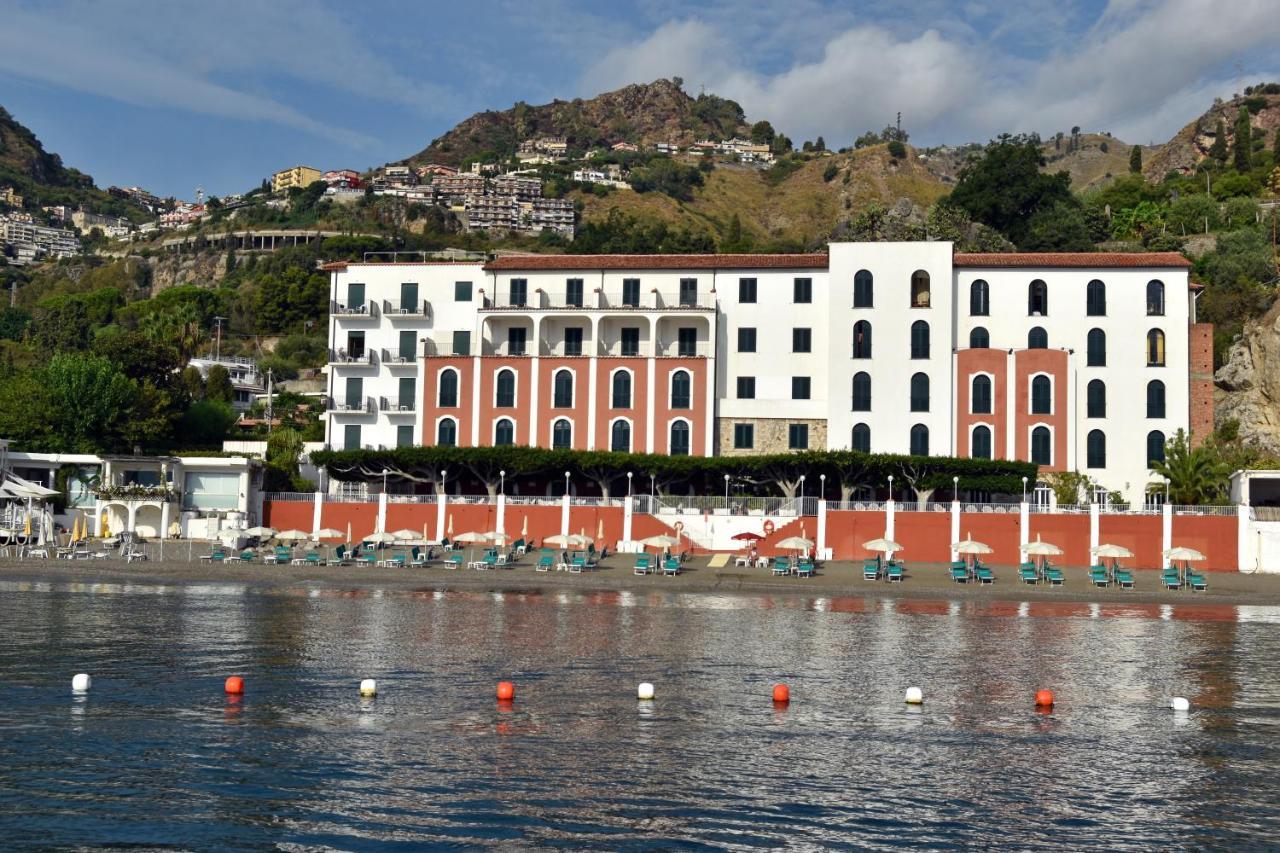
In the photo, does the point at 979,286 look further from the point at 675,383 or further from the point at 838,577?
the point at 838,577

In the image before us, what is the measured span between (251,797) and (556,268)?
56.9 meters

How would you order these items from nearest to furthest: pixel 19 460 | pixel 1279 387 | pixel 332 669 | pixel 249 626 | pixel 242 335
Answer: pixel 332 669 → pixel 249 626 → pixel 19 460 → pixel 1279 387 → pixel 242 335

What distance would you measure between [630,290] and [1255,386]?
37.9 meters

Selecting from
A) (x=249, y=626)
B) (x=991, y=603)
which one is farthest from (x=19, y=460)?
(x=991, y=603)

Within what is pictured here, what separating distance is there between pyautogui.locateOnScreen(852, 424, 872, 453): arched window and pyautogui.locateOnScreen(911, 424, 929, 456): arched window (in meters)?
2.24

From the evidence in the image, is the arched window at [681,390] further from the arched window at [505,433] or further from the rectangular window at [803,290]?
the arched window at [505,433]

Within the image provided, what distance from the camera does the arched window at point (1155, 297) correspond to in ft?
223

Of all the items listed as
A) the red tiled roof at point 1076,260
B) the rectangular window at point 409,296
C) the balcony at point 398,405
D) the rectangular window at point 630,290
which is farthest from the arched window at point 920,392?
the rectangular window at point 409,296

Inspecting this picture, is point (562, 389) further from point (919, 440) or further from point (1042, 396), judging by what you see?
point (1042, 396)

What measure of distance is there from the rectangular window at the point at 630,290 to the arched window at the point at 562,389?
218 inches

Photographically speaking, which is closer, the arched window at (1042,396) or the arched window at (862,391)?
the arched window at (1042,396)

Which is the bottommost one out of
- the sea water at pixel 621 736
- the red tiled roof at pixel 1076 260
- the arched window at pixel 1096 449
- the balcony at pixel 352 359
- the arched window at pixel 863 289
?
the sea water at pixel 621 736

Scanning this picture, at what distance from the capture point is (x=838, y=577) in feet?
176

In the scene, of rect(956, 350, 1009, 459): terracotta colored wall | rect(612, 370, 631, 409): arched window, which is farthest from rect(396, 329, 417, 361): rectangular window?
rect(956, 350, 1009, 459): terracotta colored wall
